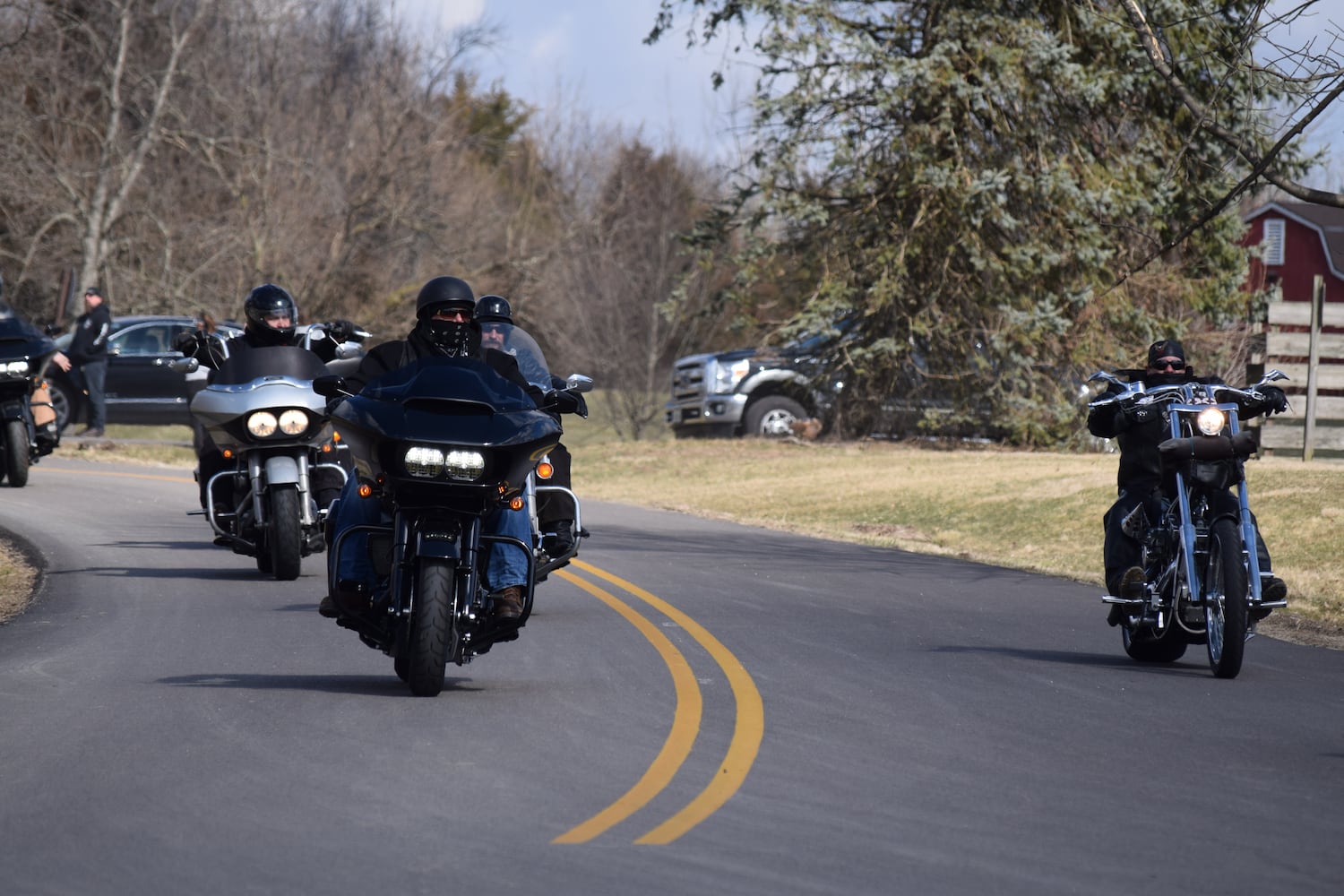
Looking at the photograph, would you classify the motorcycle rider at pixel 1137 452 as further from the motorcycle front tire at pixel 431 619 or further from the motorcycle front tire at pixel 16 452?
the motorcycle front tire at pixel 16 452

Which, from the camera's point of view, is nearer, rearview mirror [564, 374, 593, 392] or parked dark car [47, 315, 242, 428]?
rearview mirror [564, 374, 593, 392]

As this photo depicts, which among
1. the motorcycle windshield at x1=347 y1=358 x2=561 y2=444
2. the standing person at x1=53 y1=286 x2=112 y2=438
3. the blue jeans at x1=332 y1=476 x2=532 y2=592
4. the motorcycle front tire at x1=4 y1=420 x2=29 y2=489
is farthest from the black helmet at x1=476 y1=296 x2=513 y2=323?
the standing person at x1=53 y1=286 x2=112 y2=438

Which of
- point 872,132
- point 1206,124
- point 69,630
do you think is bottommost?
point 69,630

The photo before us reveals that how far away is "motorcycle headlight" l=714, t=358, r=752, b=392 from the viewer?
31.7 meters

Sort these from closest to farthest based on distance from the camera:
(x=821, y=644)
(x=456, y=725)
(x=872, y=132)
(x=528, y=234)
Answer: (x=456, y=725), (x=821, y=644), (x=872, y=132), (x=528, y=234)

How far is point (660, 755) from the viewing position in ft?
24.0

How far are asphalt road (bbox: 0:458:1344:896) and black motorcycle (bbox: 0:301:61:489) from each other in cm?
727

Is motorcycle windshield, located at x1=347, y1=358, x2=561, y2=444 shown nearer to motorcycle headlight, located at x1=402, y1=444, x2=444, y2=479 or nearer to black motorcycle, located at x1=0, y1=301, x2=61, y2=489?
motorcycle headlight, located at x1=402, y1=444, x2=444, y2=479

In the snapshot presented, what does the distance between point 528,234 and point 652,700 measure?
38.4 metres

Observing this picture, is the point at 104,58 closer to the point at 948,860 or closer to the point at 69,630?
the point at 69,630

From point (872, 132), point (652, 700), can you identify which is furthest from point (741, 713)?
point (872, 132)

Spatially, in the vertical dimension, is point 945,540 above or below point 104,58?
below

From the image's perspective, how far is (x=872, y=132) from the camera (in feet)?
98.6

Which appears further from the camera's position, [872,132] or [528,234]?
[528,234]
